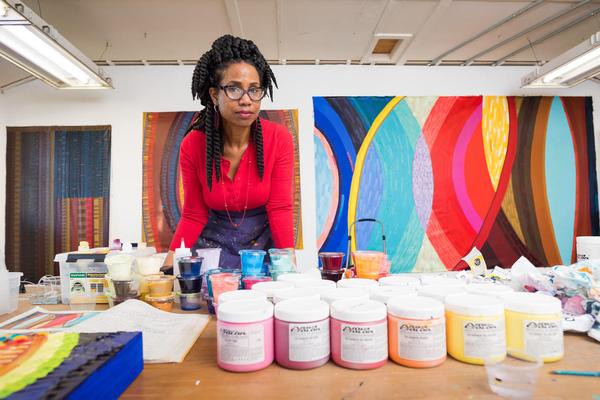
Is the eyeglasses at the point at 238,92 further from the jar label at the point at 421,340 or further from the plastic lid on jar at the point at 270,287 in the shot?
the jar label at the point at 421,340

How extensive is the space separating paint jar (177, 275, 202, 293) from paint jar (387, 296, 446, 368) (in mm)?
561

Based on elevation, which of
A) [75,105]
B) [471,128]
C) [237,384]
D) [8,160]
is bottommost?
[237,384]

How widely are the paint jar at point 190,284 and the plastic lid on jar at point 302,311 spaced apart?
1.34 ft

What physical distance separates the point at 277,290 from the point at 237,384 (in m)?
0.21

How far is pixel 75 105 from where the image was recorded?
10.2 feet

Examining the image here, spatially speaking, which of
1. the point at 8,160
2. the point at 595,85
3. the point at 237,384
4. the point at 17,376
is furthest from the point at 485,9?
the point at 8,160

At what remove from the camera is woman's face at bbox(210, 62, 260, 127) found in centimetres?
133

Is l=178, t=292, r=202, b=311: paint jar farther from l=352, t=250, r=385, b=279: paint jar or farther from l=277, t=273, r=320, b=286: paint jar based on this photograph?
l=352, t=250, r=385, b=279: paint jar

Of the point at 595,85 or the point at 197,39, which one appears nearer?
the point at 197,39

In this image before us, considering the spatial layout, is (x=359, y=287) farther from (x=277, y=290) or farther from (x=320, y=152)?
(x=320, y=152)

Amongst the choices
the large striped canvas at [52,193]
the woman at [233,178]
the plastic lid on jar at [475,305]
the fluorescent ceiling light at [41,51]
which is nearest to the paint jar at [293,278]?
the plastic lid on jar at [475,305]

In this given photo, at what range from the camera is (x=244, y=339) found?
1.89 ft

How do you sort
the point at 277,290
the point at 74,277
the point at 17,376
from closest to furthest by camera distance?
the point at 17,376 < the point at 277,290 < the point at 74,277

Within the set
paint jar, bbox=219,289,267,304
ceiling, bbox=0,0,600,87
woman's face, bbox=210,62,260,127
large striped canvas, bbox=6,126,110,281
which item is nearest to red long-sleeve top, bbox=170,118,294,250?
woman's face, bbox=210,62,260,127
